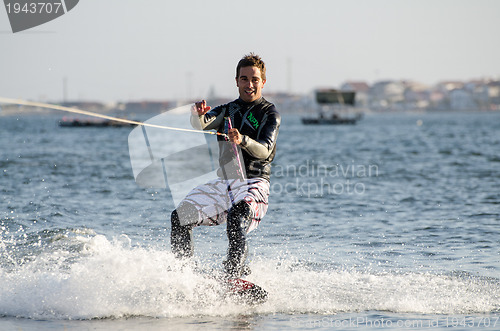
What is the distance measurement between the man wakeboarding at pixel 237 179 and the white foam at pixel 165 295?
27 cm

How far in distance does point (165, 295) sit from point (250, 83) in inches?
80.2

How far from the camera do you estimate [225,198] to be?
6016 millimetres

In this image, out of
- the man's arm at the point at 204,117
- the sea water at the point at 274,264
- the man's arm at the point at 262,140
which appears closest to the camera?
the man's arm at the point at 262,140

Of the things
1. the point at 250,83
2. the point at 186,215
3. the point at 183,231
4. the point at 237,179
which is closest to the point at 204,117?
the point at 250,83

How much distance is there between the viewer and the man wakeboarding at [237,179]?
19.1 feet

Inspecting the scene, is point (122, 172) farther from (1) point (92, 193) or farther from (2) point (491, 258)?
(2) point (491, 258)

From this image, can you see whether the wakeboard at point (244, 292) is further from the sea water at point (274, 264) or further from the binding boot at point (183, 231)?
the binding boot at point (183, 231)

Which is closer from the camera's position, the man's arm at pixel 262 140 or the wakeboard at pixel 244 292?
the man's arm at pixel 262 140

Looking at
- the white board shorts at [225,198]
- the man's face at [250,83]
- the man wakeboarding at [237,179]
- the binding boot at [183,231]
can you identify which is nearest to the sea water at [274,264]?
the binding boot at [183,231]

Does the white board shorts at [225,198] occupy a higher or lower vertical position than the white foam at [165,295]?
higher

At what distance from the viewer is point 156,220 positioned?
10758 mm

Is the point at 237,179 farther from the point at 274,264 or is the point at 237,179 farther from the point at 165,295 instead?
the point at 274,264

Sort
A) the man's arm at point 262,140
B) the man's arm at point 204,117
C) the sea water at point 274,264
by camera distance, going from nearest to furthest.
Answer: the man's arm at point 262,140 → the sea water at point 274,264 → the man's arm at point 204,117

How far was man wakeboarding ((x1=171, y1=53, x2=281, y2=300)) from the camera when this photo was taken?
5828 millimetres
